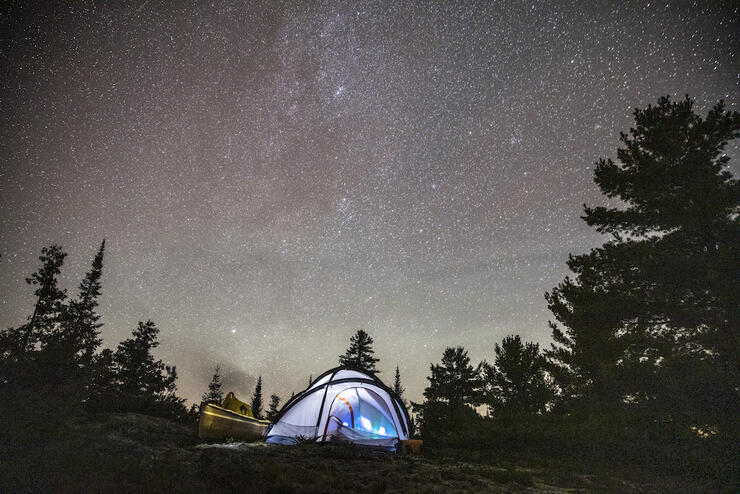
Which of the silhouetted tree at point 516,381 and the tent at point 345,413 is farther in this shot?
the silhouetted tree at point 516,381

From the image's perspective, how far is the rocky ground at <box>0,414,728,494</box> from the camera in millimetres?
4543

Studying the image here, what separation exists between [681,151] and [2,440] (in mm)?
20924

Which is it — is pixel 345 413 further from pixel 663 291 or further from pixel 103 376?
pixel 103 376

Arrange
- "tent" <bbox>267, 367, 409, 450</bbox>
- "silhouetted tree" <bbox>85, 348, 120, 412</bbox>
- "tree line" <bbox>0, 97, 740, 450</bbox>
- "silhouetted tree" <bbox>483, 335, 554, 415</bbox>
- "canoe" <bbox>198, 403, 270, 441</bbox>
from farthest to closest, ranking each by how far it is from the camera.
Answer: "silhouetted tree" <bbox>85, 348, 120, 412</bbox>, "silhouetted tree" <bbox>483, 335, 554, 415</bbox>, "canoe" <bbox>198, 403, 270, 441</bbox>, "tent" <bbox>267, 367, 409, 450</bbox>, "tree line" <bbox>0, 97, 740, 450</bbox>

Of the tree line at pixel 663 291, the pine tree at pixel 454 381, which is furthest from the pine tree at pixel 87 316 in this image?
the pine tree at pixel 454 381

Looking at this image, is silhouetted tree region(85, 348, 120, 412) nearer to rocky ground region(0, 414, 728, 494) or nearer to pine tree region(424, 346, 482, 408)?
rocky ground region(0, 414, 728, 494)

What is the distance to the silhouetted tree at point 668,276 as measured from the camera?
969cm

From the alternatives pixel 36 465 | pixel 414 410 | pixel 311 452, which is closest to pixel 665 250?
pixel 311 452

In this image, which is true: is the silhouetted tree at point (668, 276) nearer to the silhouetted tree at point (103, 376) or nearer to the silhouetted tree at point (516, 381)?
the silhouetted tree at point (516, 381)

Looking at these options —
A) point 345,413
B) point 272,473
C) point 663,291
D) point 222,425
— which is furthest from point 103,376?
point 663,291

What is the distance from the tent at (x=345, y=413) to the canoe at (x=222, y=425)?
0.98 meters

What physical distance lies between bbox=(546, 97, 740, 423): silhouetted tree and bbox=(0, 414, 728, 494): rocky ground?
350 centimetres

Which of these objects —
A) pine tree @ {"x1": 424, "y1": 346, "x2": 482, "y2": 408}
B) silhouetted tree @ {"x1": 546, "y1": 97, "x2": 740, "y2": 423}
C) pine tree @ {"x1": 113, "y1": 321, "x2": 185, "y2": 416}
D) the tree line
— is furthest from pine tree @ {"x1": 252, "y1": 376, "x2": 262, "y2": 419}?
silhouetted tree @ {"x1": 546, "y1": 97, "x2": 740, "y2": 423}

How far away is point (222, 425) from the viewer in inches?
508
